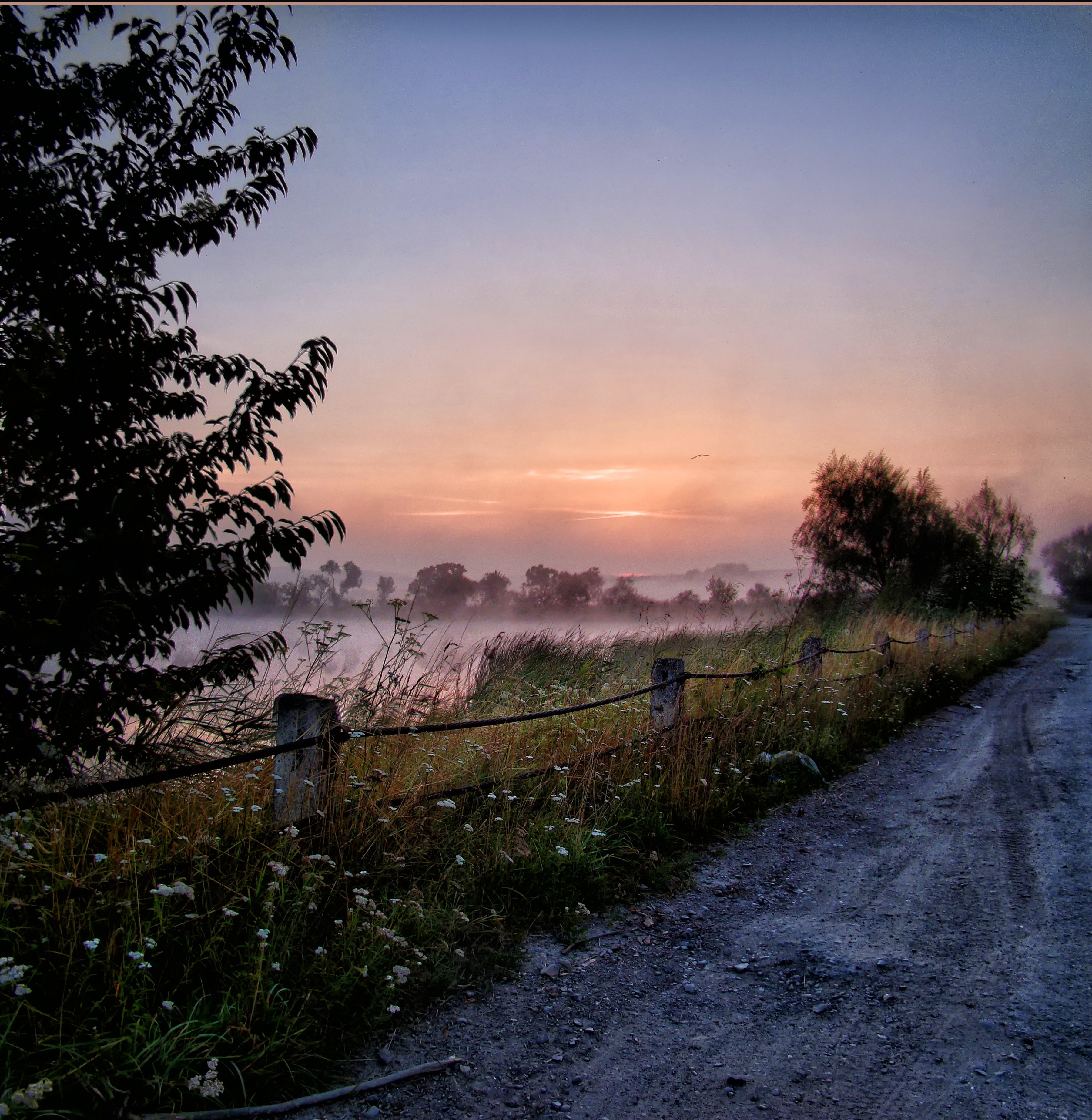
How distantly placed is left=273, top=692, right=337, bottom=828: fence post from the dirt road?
1.21 m

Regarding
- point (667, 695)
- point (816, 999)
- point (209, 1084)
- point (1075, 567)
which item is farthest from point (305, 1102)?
point (1075, 567)

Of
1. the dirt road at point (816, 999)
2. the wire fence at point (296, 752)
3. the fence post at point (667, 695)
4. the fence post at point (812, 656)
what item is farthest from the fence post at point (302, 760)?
the fence post at point (812, 656)

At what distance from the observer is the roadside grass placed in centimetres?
252

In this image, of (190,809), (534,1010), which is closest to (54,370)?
(190,809)

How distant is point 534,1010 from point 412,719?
240 cm

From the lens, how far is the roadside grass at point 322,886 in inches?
99.3

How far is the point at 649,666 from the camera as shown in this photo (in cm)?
1078

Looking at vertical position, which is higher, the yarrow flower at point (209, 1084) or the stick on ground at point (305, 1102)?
the yarrow flower at point (209, 1084)

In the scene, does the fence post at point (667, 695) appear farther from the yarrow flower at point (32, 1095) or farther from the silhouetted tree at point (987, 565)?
the silhouetted tree at point (987, 565)

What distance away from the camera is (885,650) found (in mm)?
12055

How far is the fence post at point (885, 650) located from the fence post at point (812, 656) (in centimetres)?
271

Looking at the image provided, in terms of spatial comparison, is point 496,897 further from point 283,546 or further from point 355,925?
point 283,546

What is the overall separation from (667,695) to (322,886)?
3.71 metres

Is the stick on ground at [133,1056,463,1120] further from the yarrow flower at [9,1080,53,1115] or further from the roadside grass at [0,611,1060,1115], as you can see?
the yarrow flower at [9,1080,53,1115]
